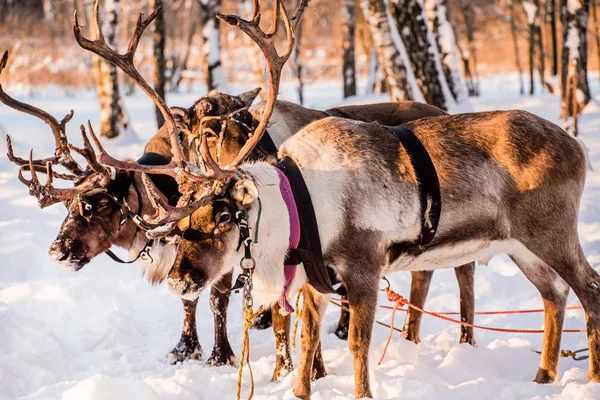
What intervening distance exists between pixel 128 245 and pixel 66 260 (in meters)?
0.52

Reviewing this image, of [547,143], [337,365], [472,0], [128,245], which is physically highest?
[472,0]

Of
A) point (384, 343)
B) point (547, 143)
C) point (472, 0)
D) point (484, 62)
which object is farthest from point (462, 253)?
point (484, 62)

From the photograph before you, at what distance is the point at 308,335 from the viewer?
3.66 metres

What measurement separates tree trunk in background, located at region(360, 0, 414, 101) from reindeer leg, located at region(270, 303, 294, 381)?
427cm

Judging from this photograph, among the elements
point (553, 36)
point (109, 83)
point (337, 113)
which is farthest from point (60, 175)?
point (553, 36)

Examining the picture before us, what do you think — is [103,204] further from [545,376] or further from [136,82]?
[545,376]

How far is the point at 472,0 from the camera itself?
22.4 metres

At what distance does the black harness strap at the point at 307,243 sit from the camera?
334 cm

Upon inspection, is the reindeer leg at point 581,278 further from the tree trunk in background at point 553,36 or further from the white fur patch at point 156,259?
the tree trunk in background at point 553,36

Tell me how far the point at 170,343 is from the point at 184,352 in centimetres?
37

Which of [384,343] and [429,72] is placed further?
[429,72]

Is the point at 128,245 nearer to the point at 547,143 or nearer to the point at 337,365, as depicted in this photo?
the point at 337,365

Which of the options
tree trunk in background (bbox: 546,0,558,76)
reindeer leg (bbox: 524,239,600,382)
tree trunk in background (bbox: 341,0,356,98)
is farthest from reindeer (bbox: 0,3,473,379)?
tree trunk in background (bbox: 546,0,558,76)

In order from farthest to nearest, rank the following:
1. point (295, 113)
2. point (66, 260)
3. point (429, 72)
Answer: point (429, 72), point (295, 113), point (66, 260)
